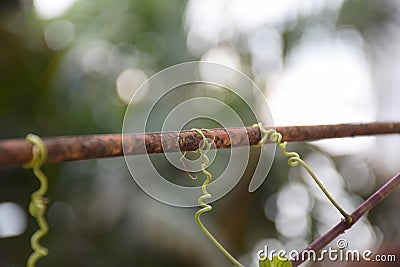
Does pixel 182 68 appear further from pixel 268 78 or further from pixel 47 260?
pixel 47 260

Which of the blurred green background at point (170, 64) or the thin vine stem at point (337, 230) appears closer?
the thin vine stem at point (337, 230)

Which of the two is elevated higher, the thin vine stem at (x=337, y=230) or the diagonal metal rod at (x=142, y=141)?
the diagonal metal rod at (x=142, y=141)

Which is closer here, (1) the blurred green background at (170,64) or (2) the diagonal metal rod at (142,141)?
(2) the diagonal metal rod at (142,141)

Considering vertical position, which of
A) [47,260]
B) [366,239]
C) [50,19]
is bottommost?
[366,239]

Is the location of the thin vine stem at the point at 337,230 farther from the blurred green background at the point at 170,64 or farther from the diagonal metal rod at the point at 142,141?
the blurred green background at the point at 170,64

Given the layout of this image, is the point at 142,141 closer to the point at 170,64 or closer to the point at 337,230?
the point at 337,230

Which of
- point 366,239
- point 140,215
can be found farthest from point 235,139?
point 140,215

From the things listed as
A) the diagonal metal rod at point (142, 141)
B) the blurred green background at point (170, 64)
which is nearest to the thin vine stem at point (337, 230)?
the diagonal metal rod at point (142, 141)
